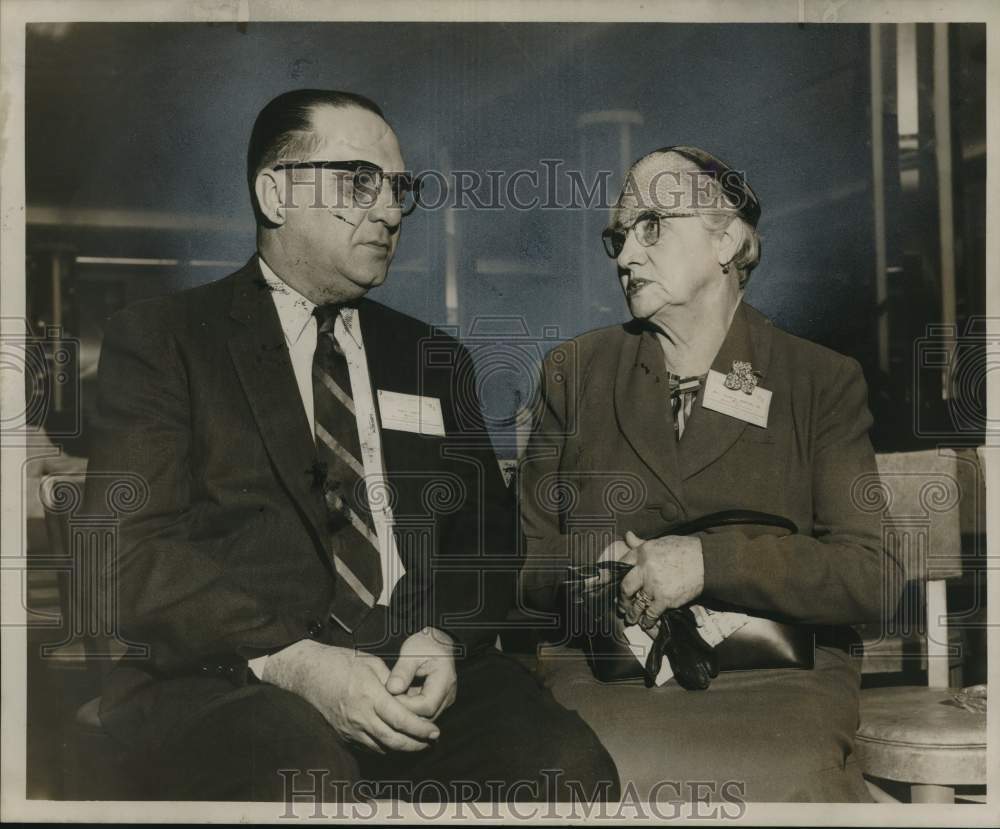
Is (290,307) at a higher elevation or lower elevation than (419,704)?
higher

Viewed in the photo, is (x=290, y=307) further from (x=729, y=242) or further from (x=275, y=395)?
(x=729, y=242)

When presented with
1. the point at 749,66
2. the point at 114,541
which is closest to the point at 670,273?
the point at 749,66

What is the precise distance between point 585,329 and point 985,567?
1.39m

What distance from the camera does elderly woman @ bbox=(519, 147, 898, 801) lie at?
9.66ft

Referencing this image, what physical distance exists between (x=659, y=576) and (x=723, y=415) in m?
0.50

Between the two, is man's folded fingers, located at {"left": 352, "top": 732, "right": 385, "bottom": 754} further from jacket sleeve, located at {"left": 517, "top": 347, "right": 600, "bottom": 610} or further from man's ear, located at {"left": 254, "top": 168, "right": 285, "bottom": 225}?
man's ear, located at {"left": 254, "top": 168, "right": 285, "bottom": 225}

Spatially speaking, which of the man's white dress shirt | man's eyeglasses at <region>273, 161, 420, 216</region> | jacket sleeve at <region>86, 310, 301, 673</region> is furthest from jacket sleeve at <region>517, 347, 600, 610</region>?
jacket sleeve at <region>86, 310, 301, 673</region>

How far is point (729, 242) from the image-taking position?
3.03m

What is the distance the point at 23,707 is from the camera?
10.3 feet

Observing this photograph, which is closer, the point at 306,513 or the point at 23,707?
the point at 306,513

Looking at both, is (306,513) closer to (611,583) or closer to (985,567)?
(611,583)

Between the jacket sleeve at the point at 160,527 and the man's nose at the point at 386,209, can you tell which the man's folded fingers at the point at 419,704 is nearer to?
the jacket sleeve at the point at 160,527

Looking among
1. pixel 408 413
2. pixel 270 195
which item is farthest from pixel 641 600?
pixel 270 195

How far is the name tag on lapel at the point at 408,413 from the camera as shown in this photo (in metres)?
3.02
